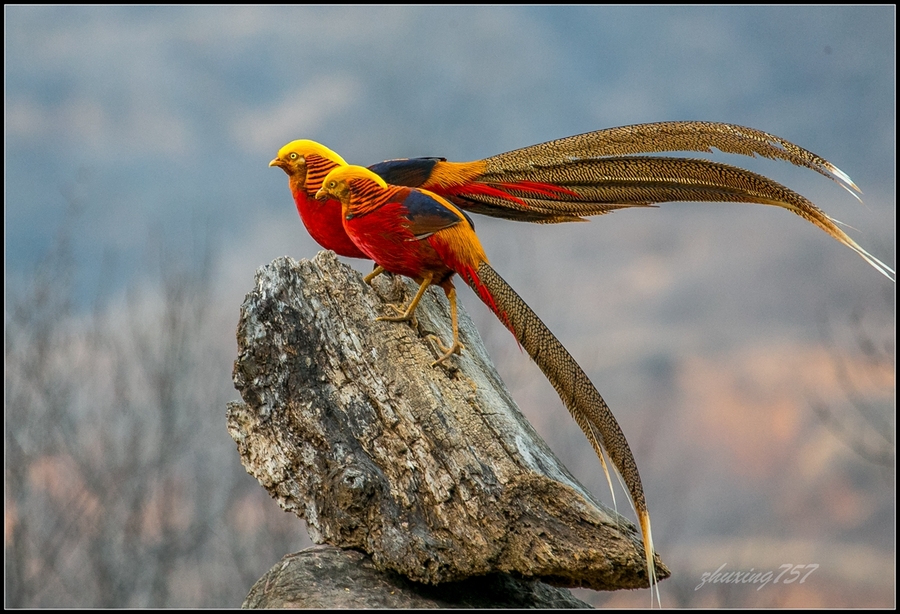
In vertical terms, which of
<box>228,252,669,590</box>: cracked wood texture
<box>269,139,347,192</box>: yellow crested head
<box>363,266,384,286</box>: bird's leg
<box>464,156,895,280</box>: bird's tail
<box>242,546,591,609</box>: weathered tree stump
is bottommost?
<box>242,546,591,609</box>: weathered tree stump

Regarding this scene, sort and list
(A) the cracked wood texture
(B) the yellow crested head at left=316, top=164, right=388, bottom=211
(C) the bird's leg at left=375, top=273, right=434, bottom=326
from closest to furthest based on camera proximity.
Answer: (A) the cracked wood texture < (B) the yellow crested head at left=316, top=164, right=388, bottom=211 < (C) the bird's leg at left=375, top=273, right=434, bottom=326

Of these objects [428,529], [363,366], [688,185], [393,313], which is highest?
[688,185]

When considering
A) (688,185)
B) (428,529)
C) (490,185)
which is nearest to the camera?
(428,529)

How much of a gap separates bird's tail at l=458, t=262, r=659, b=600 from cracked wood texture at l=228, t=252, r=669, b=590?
29 centimetres

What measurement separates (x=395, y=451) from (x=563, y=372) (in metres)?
1.03

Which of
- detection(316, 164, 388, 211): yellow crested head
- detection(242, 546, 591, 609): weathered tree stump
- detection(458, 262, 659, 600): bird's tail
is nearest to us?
detection(242, 546, 591, 609): weathered tree stump

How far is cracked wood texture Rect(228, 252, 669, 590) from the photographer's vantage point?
175 inches

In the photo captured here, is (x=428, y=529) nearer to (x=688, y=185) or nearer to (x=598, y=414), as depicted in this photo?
(x=598, y=414)

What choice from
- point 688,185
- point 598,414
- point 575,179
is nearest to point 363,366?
point 598,414

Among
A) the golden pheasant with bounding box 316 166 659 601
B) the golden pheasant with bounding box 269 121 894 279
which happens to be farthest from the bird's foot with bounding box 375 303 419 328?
the golden pheasant with bounding box 269 121 894 279

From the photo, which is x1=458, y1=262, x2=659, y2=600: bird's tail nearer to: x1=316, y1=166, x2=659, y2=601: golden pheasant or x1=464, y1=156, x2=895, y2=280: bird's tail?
x1=316, y1=166, x2=659, y2=601: golden pheasant

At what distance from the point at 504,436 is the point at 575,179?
1.62 m

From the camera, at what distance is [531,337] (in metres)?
4.77

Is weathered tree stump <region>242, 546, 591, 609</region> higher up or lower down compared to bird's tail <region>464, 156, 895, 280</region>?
lower down
